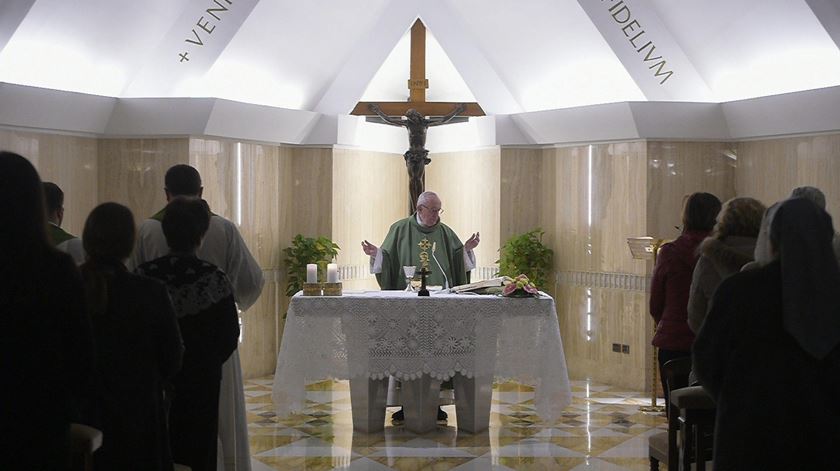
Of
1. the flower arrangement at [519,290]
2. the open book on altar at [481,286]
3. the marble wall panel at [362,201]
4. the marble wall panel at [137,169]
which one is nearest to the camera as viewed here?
the flower arrangement at [519,290]

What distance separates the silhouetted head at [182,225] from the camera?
13.2 feet

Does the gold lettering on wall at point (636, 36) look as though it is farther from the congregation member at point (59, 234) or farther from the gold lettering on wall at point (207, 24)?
the congregation member at point (59, 234)

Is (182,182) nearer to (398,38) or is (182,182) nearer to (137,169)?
(137,169)

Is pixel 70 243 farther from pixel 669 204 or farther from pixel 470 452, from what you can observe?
pixel 669 204

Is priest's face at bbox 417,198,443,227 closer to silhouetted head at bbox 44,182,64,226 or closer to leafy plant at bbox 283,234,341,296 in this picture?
leafy plant at bbox 283,234,341,296

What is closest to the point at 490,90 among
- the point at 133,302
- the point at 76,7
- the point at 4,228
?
the point at 76,7

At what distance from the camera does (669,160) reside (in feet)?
31.1

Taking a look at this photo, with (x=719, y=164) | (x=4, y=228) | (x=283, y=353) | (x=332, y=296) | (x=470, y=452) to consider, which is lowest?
(x=470, y=452)

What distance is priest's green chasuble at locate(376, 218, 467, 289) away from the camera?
7.82 metres

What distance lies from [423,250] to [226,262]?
3013 millimetres

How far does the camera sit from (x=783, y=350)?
3.24 meters

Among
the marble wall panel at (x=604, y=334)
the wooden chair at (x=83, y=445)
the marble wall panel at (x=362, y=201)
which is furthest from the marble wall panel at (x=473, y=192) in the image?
the wooden chair at (x=83, y=445)

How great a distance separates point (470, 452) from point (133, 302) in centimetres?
376

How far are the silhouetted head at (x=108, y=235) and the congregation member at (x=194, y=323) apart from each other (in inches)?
19.3
